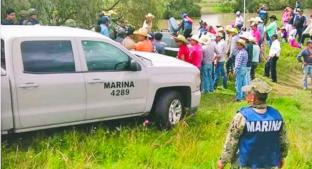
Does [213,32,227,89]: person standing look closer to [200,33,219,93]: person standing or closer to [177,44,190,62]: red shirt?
[200,33,219,93]: person standing

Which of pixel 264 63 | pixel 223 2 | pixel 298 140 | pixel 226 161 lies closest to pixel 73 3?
pixel 264 63

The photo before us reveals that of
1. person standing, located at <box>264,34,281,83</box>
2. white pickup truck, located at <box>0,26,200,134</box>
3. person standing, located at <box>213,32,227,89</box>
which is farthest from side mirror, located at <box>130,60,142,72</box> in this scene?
person standing, located at <box>264,34,281,83</box>

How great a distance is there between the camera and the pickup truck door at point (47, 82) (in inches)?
264

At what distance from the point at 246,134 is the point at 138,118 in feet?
13.1

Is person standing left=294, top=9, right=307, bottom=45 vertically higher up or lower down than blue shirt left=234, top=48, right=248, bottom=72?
lower down

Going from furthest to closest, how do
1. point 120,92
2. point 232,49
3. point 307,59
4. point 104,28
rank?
1. point 307,59
2. point 232,49
3. point 104,28
4. point 120,92

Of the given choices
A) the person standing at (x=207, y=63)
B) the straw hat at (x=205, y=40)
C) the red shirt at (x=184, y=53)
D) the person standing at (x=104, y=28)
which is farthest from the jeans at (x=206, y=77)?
the person standing at (x=104, y=28)

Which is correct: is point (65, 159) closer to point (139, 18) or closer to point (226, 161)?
point (226, 161)

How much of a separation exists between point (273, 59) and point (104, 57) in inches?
374

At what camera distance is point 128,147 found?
7242mm

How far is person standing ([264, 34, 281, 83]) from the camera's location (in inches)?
633

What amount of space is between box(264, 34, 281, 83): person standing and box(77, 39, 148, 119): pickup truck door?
8.80 metres

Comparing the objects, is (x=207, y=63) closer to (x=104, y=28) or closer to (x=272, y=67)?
(x=104, y=28)

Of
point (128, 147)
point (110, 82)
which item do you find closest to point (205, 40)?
point (110, 82)
